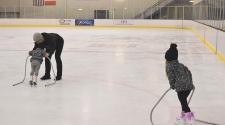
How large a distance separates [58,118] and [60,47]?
2530 mm

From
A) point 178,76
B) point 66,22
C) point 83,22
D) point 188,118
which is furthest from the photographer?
point 83,22

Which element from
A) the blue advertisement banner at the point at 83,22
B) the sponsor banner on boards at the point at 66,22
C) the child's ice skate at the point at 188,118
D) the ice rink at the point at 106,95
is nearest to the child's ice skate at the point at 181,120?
the child's ice skate at the point at 188,118

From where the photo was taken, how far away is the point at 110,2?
108ft

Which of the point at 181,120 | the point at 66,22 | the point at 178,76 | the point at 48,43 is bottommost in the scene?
the point at 181,120

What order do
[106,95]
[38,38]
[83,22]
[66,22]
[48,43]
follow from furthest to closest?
[83,22] < [66,22] < [48,43] < [38,38] < [106,95]

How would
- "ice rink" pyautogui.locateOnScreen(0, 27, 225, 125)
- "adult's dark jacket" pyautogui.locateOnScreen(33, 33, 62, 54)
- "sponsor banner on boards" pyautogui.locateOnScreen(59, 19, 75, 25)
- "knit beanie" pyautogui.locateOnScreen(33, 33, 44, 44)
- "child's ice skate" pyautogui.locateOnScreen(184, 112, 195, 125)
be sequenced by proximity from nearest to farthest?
"child's ice skate" pyautogui.locateOnScreen(184, 112, 195, 125)
"ice rink" pyautogui.locateOnScreen(0, 27, 225, 125)
"knit beanie" pyautogui.locateOnScreen(33, 33, 44, 44)
"adult's dark jacket" pyautogui.locateOnScreen(33, 33, 62, 54)
"sponsor banner on boards" pyautogui.locateOnScreen(59, 19, 75, 25)

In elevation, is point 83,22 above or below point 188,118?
above

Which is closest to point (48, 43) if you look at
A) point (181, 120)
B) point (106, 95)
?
point (106, 95)

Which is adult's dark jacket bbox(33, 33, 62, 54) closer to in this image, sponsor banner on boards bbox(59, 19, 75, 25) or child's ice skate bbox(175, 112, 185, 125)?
child's ice skate bbox(175, 112, 185, 125)

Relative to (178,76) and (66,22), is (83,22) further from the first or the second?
(178,76)

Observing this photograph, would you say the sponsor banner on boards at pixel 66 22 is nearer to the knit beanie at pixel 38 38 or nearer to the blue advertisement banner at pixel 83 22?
the blue advertisement banner at pixel 83 22

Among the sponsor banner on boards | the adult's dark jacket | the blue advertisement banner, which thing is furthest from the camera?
the blue advertisement banner

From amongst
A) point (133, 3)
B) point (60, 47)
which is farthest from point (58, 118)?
point (133, 3)

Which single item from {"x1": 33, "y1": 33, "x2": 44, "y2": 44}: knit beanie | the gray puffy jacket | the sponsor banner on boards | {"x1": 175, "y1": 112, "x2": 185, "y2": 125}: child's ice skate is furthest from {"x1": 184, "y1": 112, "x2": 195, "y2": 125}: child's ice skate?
the sponsor banner on boards
